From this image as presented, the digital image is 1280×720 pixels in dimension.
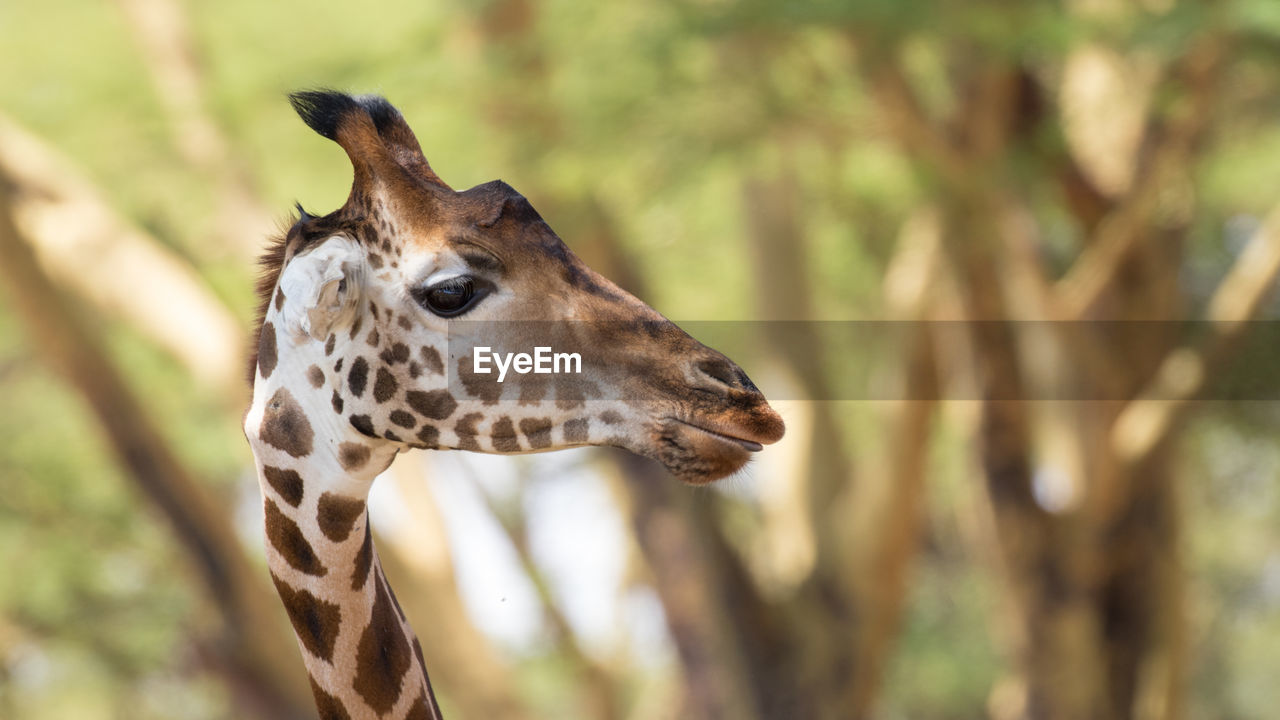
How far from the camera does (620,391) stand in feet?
5.80

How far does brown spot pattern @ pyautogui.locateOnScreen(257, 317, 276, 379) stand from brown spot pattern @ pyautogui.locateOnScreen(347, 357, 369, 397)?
0.13 metres

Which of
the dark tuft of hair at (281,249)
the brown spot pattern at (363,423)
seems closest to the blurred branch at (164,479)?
the dark tuft of hair at (281,249)

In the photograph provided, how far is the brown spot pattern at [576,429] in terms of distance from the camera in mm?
1789

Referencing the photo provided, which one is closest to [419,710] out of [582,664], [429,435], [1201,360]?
[429,435]

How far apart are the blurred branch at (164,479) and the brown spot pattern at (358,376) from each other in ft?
16.2

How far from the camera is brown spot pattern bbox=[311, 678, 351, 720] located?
1.91 metres

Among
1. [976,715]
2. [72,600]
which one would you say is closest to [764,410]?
[72,600]

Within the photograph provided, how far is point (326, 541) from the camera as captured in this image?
6.15 feet

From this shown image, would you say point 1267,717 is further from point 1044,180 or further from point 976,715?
point 1044,180

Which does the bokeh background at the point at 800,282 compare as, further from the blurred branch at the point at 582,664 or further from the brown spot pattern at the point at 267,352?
the brown spot pattern at the point at 267,352

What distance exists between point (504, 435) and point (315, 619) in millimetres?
404

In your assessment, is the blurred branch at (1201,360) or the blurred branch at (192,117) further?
the blurred branch at (192,117)

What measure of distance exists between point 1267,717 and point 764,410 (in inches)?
922
